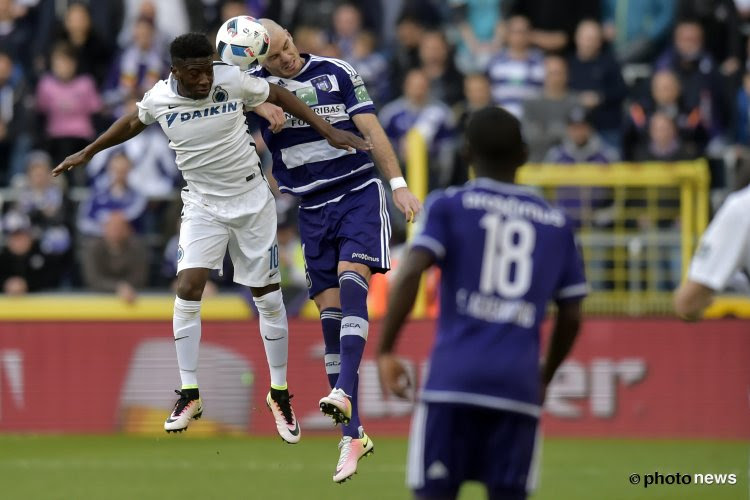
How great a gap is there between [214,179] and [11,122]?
9267mm

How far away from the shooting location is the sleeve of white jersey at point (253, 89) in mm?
9484

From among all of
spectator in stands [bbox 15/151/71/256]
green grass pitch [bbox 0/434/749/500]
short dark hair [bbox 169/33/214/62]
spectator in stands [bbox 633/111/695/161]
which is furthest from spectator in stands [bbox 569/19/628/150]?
short dark hair [bbox 169/33/214/62]

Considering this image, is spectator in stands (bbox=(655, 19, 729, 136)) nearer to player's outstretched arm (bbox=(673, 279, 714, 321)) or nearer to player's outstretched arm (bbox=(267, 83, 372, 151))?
player's outstretched arm (bbox=(267, 83, 372, 151))

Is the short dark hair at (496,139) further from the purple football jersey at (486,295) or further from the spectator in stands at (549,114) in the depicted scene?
the spectator in stands at (549,114)

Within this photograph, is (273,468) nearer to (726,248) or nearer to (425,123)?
(425,123)

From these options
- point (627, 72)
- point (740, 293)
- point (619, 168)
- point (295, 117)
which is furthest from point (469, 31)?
point (295, 117)

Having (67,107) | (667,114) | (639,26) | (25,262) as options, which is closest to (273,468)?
(25,262)

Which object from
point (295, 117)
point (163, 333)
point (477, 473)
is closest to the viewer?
point (477, 473)

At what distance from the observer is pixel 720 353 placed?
15.4 m

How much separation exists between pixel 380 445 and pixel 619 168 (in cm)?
398

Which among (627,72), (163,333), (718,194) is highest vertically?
(627,72)

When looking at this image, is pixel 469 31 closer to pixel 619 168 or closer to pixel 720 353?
pixel 619 168

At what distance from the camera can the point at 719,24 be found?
59.7ft

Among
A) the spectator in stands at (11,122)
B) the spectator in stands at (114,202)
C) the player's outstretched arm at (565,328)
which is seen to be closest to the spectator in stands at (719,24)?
the spectator in stands at (114,202)
